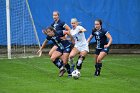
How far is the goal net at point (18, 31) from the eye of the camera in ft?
83.4

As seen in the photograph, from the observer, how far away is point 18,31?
25625 millimetres

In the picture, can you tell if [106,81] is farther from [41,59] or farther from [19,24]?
[19,24]

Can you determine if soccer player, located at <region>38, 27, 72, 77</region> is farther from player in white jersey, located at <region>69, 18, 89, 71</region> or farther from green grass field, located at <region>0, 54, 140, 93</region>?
green grass field, located at <region>0, 54, 140, 93</region>

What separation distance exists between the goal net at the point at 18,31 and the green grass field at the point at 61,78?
200 centimetres

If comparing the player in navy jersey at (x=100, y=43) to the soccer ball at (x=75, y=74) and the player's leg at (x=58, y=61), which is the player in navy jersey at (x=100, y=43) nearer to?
the player's leg at (x=58, y=61)

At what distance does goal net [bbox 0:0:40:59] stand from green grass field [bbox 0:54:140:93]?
2003 millimetres

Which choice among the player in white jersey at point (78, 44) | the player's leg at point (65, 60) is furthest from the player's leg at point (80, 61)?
the player's leg at point (65, 60)

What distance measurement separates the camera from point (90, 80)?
637 inches

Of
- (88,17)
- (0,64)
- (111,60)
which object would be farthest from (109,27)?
(0,64)

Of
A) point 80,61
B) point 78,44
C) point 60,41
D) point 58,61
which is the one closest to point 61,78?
point 58,61

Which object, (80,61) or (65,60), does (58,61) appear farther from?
(80,61)

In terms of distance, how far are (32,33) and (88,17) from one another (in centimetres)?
327

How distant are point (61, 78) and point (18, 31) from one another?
9366mm

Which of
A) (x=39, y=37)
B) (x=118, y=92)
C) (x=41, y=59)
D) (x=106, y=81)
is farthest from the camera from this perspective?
(x=39, y=37)
